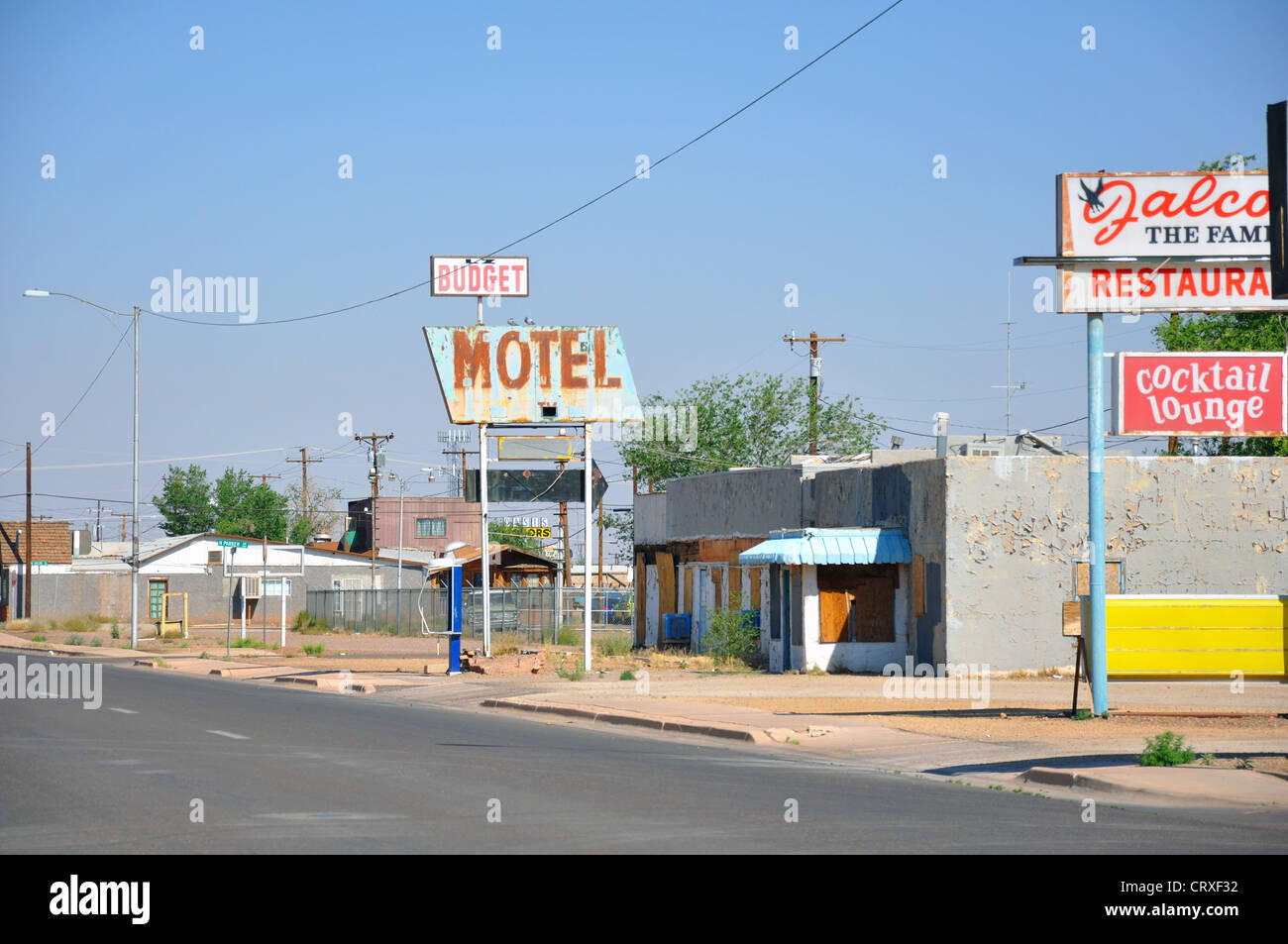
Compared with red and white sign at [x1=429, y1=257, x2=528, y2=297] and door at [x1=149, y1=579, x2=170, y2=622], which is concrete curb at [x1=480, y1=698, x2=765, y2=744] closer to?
red and white sign at [x1=429, y1=257, x2=528, y2=297]

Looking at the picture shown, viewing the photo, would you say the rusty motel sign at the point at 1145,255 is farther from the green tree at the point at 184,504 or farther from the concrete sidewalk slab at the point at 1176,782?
the green tree at the point at 184,504

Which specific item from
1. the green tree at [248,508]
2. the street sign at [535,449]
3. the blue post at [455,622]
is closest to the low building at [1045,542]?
the street sign at [535,449]

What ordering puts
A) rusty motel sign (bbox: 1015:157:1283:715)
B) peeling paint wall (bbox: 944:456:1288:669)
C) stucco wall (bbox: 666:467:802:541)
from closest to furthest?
rusty motel sign (bbox: 1015:157:1283:715), peeling paint wall (bbox: 944:456:1288:669), stucco wall (bbox: 666:467:802:541)

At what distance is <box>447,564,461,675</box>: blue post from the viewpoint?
98.7ft

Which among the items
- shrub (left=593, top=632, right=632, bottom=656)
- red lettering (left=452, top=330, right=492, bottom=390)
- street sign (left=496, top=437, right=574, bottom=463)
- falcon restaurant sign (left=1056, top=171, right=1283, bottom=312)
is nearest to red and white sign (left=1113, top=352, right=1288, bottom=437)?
falcon restaurant sign (left=1056, top=171, right=1283, bottom=312)

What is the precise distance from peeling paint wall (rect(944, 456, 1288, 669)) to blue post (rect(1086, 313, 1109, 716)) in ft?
31.0

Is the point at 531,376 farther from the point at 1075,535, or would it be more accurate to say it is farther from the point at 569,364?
the point at 1075,535

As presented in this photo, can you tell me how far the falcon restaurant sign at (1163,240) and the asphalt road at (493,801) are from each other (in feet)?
26.0

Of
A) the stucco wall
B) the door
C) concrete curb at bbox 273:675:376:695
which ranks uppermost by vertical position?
the stucco wall

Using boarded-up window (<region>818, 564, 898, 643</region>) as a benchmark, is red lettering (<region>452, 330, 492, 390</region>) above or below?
above

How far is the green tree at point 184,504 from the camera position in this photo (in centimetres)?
12669

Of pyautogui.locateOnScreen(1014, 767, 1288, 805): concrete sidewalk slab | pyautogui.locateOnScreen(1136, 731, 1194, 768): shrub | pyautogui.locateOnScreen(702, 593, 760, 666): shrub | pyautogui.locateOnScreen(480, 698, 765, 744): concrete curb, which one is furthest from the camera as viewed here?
pyautogui.locateOnScreen(702, 593, 760, 666): shrub
